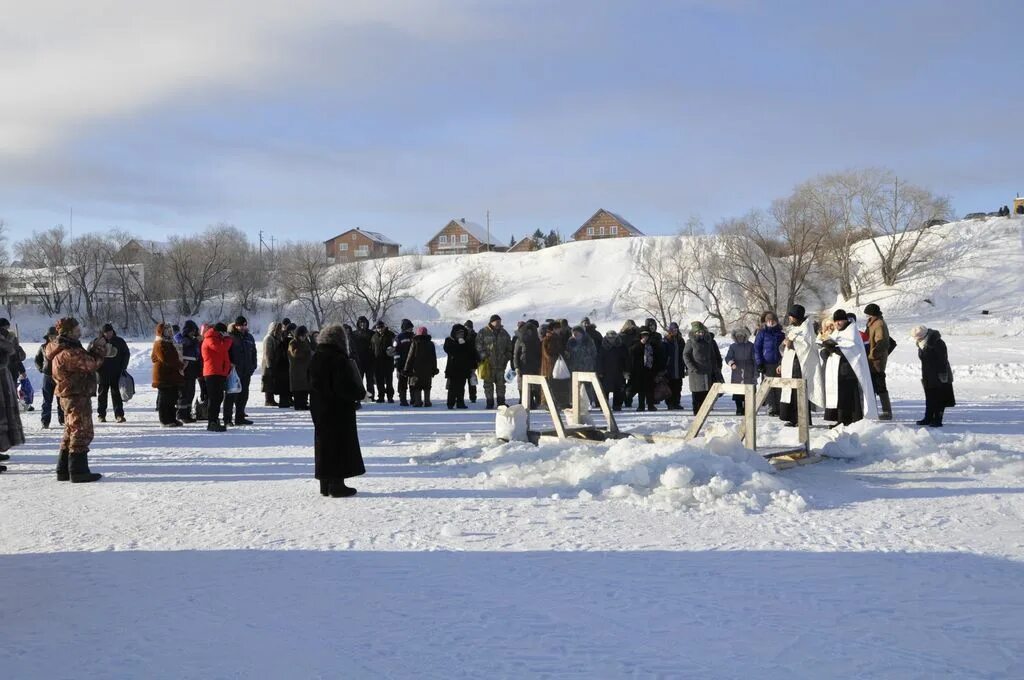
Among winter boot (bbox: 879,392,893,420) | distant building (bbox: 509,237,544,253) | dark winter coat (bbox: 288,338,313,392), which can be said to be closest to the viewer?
winter boot (bbox: 879,392,893,420)

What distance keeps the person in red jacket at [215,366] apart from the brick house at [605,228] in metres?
85.2

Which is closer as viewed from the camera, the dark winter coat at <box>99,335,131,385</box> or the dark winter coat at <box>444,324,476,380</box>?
the dark winter coat at <box>99,335,131,385</box>

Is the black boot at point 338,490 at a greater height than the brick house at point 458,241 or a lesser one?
lesser

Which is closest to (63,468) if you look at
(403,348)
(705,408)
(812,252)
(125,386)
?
(125,386)

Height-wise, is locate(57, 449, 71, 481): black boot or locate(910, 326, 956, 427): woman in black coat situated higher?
locate(910, 326, 956, 427): woman in black coat

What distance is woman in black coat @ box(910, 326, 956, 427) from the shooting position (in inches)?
447

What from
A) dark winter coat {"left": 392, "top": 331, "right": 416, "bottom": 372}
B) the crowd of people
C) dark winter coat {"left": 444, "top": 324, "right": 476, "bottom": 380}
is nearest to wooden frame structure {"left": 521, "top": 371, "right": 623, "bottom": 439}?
the crowd of people

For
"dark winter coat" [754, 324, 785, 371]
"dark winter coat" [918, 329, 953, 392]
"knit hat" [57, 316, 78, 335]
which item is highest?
"knit hat" [57, 316, 78, 335]

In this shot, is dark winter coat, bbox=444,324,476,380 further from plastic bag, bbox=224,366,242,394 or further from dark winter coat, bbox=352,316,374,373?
plastic bag, bbox=224,366,242,394

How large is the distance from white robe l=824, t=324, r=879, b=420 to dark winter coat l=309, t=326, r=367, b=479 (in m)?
6.52

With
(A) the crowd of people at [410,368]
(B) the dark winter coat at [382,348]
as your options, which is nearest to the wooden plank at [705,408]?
(A) the crowd of people at [410,368]

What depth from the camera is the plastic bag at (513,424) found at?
1006 centimetres

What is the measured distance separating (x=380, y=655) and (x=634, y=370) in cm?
1106

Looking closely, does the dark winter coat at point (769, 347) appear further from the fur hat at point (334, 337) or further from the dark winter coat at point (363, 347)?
the fur hat at point (334, 337)
